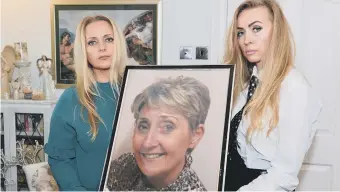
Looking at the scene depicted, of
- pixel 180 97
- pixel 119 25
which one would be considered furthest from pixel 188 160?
pixel 119 25

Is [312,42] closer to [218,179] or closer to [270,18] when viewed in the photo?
[270,18]

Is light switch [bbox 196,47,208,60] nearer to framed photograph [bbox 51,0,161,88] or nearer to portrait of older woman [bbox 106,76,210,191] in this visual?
framed photograph [bbox 51,0,161,88]

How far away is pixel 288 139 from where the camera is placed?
1136mm

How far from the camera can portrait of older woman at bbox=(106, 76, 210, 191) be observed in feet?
3.75

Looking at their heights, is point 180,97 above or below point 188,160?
above

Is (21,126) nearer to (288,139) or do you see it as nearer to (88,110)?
(88,110)

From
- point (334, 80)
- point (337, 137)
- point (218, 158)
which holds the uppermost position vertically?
point (334, 80)

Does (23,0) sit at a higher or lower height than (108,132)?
higher

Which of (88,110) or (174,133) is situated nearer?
(174,133)

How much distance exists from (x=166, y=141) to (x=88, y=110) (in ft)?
1.19

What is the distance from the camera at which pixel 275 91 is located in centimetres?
117

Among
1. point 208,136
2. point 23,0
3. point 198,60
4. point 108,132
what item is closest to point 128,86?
point 108,132

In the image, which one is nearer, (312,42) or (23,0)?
(312,42)

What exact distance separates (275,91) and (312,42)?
123cm
